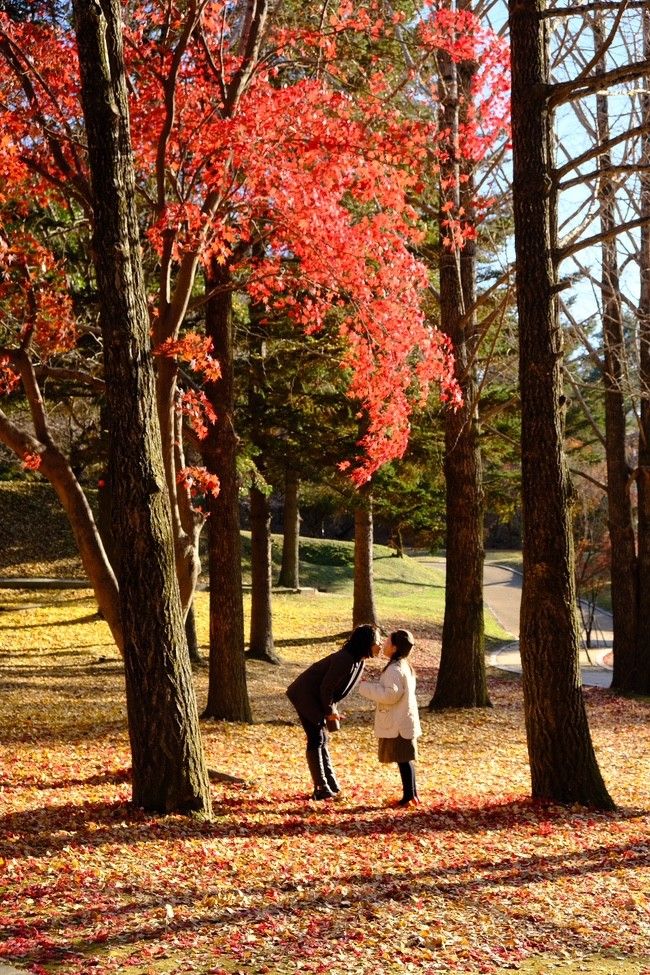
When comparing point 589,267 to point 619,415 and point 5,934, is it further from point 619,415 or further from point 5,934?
point 5,934

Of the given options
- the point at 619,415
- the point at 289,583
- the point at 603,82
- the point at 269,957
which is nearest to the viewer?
the point at 269,957

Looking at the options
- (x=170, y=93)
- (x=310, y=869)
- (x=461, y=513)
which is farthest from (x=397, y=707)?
(x=461, y=513)

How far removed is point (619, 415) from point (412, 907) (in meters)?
14.1

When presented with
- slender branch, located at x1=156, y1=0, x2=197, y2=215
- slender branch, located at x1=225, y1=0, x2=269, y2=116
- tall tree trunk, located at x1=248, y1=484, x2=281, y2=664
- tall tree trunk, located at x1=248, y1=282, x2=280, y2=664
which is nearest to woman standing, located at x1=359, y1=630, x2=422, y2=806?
slender branch, located at x1=156, y1=0, x2=197, y2=215

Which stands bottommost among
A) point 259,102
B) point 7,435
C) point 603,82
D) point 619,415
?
point 7,435

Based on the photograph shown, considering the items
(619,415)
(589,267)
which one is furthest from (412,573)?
(589,267)

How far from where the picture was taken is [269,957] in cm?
472

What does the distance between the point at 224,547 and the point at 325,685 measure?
15.7ft

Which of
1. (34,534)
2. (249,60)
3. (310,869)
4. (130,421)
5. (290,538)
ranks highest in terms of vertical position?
(249,60)

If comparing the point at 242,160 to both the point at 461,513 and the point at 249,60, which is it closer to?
the point at 249,60

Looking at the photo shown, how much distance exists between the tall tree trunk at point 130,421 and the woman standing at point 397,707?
1.98 m

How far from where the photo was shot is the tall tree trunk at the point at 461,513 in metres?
14.4

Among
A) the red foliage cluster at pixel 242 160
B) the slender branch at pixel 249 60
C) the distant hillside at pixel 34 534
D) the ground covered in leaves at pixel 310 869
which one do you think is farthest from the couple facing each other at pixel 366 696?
the distant hillside at pixel 34 534

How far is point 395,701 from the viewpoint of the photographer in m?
8.41
